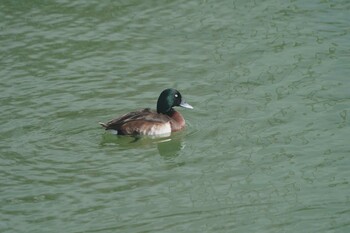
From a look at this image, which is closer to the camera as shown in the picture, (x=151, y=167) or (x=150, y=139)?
(x=151, y=167)

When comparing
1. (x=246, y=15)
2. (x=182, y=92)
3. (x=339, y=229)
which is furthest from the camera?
(x=246, y=15)

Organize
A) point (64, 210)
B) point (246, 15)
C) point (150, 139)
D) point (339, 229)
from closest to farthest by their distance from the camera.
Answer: point (339, 229) → point (64, 210) → point (150, 139) → point (246, 15)

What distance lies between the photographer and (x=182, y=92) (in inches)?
623

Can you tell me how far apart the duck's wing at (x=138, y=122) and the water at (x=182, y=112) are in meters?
0.24

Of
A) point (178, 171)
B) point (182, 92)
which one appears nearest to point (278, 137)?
point (178, 171)

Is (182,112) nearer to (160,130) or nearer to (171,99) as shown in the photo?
(171,99)

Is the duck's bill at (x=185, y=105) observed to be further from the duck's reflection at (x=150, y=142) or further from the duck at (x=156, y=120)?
the duck's reflection at (x=150, y=142)

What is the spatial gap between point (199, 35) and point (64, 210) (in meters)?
6.99

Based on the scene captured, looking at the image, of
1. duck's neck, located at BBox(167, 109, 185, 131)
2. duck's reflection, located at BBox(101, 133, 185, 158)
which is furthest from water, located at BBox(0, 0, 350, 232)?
duck's neck, located at BBox(167, 109, 185, 131)

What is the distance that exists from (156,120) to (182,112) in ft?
3.60

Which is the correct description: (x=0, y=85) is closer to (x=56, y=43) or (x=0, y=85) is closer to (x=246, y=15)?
(x=56, y=43)

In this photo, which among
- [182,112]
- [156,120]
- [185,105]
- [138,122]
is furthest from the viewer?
[182,112]

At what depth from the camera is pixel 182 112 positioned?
15797 millimetres

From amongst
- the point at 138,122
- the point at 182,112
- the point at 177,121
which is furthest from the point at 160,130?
the point at 182,112
